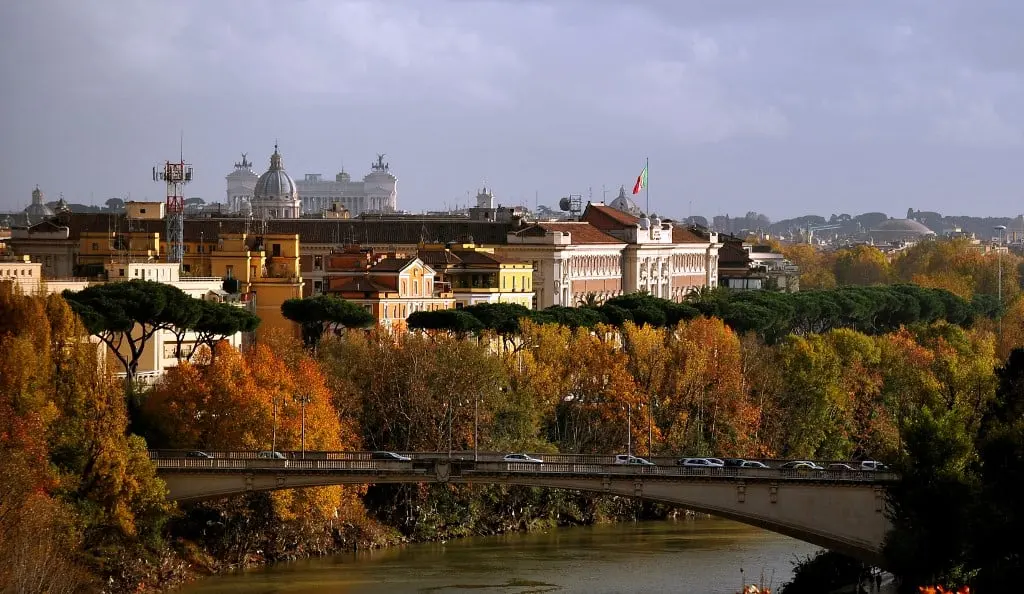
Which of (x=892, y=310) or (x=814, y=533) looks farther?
(x=892, y=310)

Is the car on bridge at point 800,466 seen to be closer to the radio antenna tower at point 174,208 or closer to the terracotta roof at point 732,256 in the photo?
the radio antenna tower at point 174,208

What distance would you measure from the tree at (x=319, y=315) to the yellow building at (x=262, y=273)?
0.96 metres

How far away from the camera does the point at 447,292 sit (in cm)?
9425

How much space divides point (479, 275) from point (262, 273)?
1080 cm

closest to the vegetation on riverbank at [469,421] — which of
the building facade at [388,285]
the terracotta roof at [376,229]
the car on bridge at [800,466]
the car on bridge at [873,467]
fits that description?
the car on bridge at [873,467]

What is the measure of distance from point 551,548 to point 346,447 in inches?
219

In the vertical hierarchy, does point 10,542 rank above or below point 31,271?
below

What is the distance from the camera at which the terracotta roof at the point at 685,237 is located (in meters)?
132

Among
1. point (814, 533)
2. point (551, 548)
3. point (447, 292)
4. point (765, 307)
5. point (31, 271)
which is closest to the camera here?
point (814, 533)

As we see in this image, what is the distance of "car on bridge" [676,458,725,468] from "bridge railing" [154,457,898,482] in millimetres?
498

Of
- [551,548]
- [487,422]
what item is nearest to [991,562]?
[551,548]

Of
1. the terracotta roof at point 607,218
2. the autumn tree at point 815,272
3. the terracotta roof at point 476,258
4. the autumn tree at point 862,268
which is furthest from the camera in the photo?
the autumn tree at point 862,268

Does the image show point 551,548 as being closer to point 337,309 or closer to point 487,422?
point 487,422

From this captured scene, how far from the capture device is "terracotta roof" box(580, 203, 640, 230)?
125806 mm
